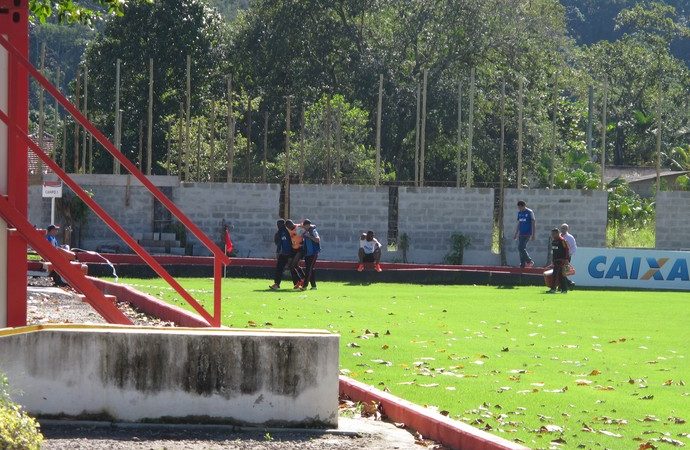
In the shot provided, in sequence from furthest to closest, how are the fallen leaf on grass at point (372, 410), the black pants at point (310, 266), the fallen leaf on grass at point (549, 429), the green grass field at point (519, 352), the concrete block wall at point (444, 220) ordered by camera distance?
the concrete block wall at point (444, 220), the black pants at point (310, 266), the fallen leaf on grass at point (372, 410), the green grass field at point (519, 352), the fallen leaf on grass at point (549, 429)

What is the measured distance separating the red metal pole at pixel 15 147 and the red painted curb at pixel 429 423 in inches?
121

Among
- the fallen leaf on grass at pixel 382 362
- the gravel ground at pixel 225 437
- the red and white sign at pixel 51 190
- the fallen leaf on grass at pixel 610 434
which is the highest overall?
the red and white sign at pixel 51 190

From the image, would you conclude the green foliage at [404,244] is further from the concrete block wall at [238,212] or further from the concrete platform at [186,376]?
the concrete platform at [186,376]

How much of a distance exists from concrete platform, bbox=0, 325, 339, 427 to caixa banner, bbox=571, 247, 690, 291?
2202cm

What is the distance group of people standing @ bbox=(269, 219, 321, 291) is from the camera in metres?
28.2

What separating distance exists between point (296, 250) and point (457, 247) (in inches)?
458

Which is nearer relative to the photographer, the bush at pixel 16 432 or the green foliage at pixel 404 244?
the bush at pixel 16 432

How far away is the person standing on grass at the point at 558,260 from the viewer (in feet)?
94.2

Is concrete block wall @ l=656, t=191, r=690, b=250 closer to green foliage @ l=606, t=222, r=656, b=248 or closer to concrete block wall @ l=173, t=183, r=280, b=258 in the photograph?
green foliage @ l=606, t=222, r=656, b=248

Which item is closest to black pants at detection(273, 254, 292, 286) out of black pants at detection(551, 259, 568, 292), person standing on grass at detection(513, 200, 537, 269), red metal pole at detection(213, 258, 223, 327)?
black pants at detection(551, 259, 568, 292)

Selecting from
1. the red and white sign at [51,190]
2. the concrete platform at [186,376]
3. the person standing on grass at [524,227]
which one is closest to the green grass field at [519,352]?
the concrete platform at [186,376]

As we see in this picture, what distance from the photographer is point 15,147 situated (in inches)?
466

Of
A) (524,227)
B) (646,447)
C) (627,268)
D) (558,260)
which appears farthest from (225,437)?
(524,227)

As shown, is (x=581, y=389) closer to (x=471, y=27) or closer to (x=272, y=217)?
(x=272, y=217)
